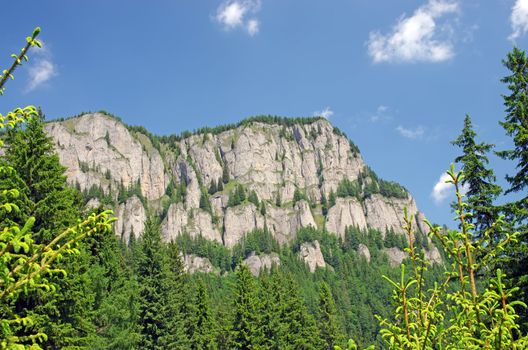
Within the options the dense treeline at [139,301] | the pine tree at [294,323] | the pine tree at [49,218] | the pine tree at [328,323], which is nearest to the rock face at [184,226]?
the pine tree at [328,323]

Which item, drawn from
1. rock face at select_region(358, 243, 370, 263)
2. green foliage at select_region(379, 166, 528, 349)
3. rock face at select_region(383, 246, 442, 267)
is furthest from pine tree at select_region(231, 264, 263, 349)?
rock face at select_region(383, 246, 442, 267)

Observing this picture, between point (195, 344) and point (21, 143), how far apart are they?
25.6 m

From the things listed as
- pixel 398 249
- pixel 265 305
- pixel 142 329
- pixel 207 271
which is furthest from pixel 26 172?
pixel 398 249

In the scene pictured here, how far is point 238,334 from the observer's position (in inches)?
1315

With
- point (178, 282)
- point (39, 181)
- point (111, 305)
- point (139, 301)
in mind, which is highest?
point (178, 282)

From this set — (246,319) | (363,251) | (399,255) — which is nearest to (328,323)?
(246,319)

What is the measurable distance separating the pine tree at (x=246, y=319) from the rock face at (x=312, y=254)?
144 meters

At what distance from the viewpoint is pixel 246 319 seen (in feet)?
109

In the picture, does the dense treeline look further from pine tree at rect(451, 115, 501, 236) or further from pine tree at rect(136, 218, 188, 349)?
pine tree at rect(451, 115, 501, 236)

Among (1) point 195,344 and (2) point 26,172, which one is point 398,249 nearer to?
(1) point 195,344

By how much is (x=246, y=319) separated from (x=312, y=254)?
150m

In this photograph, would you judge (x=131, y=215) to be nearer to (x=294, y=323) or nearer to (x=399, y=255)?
(x=399, y=255)

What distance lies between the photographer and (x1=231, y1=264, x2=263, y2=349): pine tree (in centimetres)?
3294

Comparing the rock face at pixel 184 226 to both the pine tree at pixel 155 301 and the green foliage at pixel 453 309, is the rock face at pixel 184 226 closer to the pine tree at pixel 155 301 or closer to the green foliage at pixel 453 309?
the pine tree at pixel 155 301
